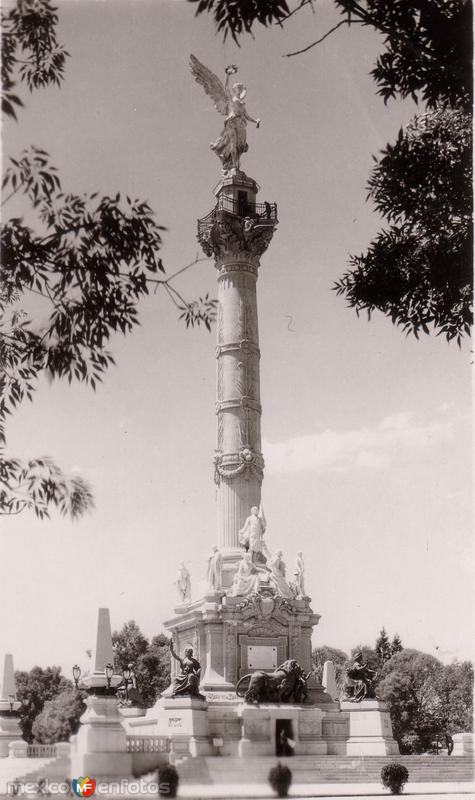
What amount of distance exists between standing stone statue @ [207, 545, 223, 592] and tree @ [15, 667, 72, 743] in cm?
3001

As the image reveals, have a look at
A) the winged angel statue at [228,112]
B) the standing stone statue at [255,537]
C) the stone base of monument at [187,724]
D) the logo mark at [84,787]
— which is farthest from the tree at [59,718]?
the logo mark at [84,787]

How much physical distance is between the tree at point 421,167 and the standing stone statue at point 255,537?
2241cm

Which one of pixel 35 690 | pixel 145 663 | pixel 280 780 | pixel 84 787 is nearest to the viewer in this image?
pixel 84 787

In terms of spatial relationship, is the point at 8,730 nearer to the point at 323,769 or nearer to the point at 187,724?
the point at 187,724

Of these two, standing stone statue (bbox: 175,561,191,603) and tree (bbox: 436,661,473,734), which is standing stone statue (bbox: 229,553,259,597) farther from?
tree (bbox: 436,661,473,734)

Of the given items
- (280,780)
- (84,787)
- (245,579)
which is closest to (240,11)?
(84,787)

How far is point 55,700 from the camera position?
2448 inches

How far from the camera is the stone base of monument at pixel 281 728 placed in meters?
33.4

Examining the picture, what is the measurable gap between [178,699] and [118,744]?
26.4 ft

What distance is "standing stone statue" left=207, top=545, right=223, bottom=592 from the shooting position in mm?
37562

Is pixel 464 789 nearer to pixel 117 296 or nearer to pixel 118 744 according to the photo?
pixel 118 744

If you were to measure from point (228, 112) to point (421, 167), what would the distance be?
2973 cm

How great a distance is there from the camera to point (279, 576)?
38.3 m

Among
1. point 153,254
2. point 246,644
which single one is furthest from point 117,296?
point 246,644
